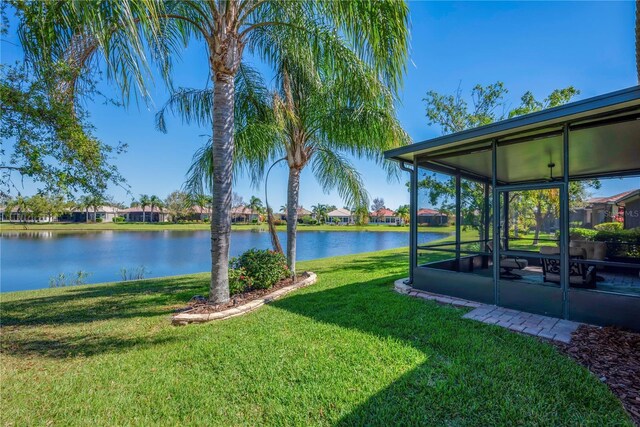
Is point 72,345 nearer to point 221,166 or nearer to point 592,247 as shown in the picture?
point 221,166

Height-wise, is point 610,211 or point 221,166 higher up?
point 221,166

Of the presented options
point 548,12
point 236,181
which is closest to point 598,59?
point 548,12

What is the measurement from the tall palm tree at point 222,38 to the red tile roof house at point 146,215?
74.9 metres

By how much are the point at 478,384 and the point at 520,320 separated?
2.24 meters

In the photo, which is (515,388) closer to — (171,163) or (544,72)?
(544,72)

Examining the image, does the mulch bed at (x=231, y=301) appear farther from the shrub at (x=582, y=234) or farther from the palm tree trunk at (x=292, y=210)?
the shrub at (x=582, y=234)

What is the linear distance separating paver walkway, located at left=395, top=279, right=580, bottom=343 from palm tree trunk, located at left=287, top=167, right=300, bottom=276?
3617 mm

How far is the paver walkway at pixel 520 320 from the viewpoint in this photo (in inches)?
149

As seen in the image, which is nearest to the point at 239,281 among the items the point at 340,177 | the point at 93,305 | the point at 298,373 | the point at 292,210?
the point at 292,210

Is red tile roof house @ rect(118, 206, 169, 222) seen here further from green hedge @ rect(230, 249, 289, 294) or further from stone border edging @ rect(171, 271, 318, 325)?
stone border edging @ rect(171, 271, 318, 325)

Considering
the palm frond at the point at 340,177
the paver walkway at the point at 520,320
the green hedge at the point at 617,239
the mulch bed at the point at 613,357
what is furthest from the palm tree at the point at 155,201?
the mulch bed at the point at 613,357

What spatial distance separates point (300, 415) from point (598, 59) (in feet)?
42.1

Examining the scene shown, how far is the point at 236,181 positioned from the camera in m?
7.29

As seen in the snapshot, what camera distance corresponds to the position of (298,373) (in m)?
2.93
